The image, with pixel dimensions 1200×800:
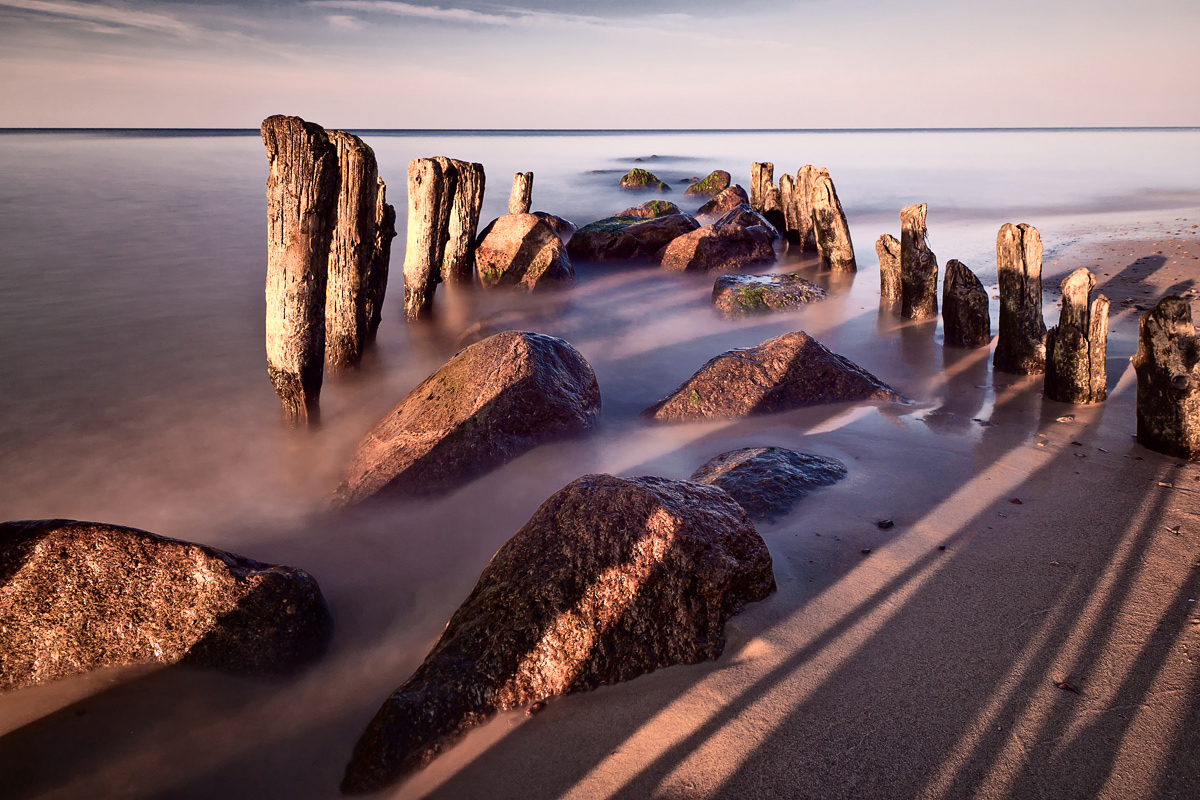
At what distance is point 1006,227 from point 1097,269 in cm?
712

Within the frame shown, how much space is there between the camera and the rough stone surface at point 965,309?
812 centimetres

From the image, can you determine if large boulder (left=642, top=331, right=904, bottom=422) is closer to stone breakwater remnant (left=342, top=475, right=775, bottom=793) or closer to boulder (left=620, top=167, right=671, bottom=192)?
stone breakwater remnant (left=342, top=475, right=775, bottom=793)

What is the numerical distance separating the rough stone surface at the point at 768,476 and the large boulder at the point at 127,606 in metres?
2.66

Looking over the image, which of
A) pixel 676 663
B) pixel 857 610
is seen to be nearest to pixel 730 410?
pixel 857 610

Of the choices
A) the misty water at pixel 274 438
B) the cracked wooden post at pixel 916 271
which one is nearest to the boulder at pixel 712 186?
the misty water at pixel 274 438

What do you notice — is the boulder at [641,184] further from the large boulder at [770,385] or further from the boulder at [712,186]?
the large boulder at [770,385]

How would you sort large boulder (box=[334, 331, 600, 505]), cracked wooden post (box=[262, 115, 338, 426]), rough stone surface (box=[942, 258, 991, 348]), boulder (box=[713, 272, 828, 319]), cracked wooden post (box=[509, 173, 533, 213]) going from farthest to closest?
cracked wooden post (box=[509, 173, 533, 213]) → boulder (box=[713, 272, 828, 319]) → rough stone surface (box=[942, 258, 991, 348]) → cracked wooden post (box=[262, 115, 338, 426]) → large boulder (box=[334, 331, 600, 505])

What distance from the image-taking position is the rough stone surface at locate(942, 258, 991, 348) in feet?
26.7

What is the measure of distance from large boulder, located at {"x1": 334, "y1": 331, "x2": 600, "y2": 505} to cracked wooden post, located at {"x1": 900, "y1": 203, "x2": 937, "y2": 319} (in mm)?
5615

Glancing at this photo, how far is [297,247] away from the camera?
5.55m

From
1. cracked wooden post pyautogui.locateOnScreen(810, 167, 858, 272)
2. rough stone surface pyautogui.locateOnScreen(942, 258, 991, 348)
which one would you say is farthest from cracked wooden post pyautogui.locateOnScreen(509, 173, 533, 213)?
rough stone surface pyautogui.locateOnScreen(942, 258, 991, 348)

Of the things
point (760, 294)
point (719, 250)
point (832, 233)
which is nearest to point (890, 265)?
point (760, 294)

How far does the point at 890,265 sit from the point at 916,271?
147cm

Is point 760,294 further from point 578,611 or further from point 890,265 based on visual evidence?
point 578,611
